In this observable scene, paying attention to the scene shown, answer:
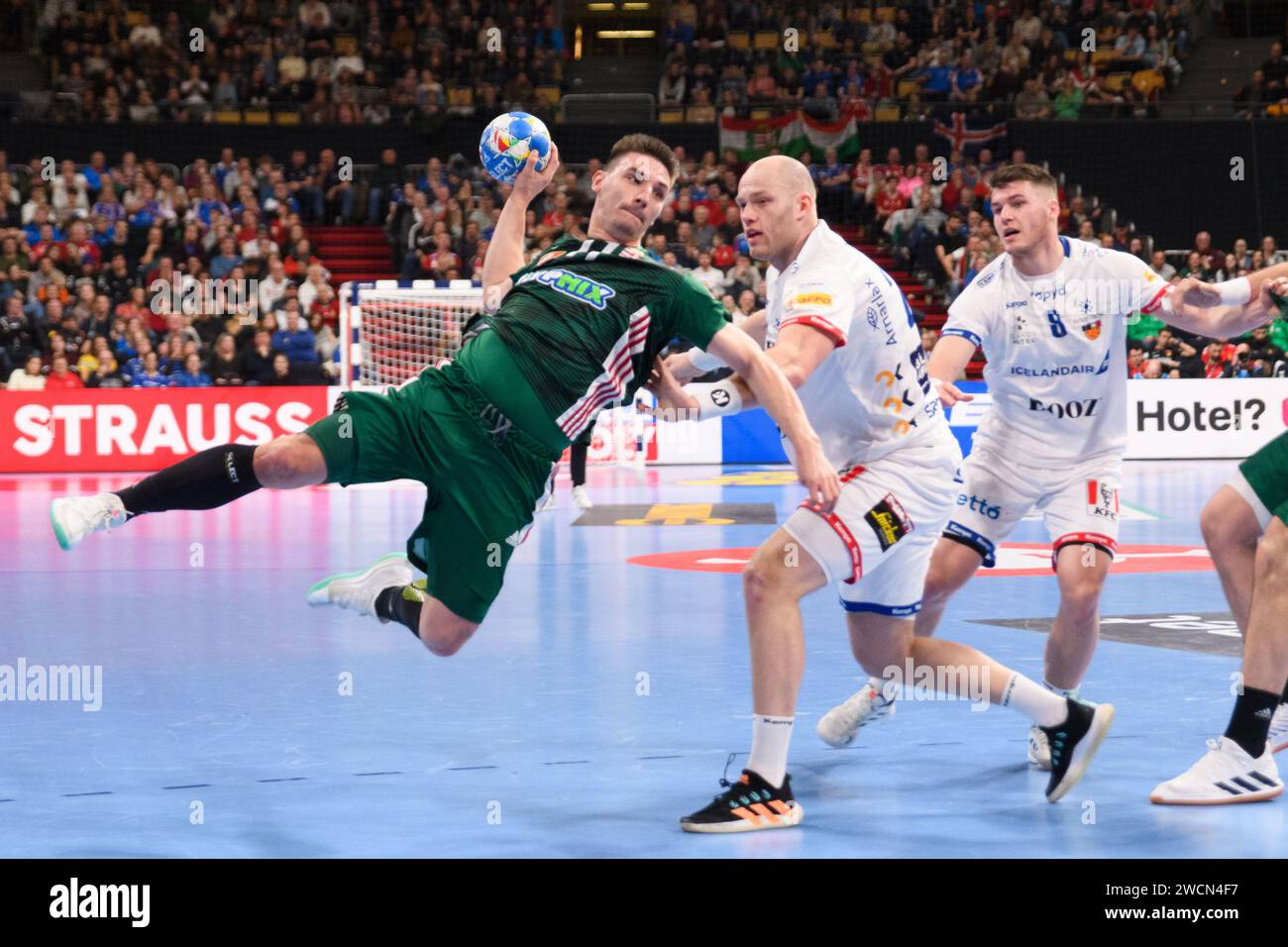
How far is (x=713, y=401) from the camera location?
554 centimetres

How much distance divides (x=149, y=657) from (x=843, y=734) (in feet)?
13.1

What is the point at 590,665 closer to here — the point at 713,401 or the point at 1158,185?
the point at 713,401

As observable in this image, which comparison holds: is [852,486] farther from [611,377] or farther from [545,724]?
[545,724]

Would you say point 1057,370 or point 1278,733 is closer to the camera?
point 1278,733

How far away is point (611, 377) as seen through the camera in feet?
18.0

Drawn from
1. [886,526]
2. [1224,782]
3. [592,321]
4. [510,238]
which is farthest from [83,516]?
[1224,782]

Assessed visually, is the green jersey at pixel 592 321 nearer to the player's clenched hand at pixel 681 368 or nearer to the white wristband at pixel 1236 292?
the player's clenched hand at pixel 681 368

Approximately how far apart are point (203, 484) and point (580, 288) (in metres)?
1.48

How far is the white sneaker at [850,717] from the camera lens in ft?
20.4

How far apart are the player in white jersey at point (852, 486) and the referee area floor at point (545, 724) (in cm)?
38

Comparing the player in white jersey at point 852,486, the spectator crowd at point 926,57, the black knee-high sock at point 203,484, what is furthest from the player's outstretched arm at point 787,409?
the spectator crowd at point 926,57

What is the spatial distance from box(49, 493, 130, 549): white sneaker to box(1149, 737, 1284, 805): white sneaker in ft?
12.4

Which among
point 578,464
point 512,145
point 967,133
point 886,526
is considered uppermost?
point 967,133

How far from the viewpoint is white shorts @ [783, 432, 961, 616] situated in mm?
5281
